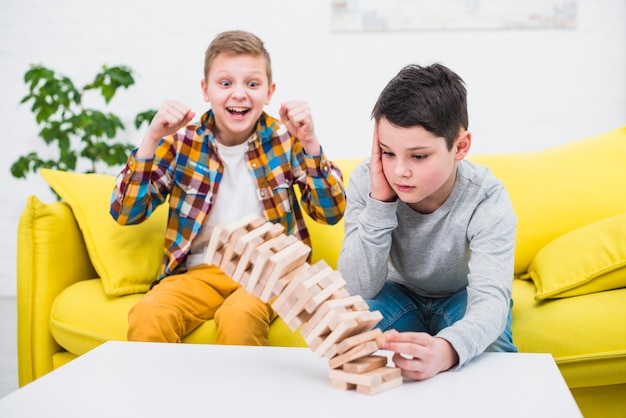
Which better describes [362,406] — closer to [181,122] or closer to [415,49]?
[181,122]

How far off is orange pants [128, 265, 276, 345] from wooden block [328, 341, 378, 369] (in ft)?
2.11

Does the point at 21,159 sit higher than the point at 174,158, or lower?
lower

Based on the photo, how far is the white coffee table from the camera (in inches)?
36.0

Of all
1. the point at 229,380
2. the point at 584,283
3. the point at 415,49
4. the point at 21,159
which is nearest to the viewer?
the point at 229,380

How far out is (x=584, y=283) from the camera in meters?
1.73

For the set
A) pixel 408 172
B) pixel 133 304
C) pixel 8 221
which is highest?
pixel 408 172

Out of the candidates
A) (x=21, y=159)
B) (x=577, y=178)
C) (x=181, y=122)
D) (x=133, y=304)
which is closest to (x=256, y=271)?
(x=181, y=122)

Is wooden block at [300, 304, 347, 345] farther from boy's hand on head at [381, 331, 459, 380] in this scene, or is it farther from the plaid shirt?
the plaid shirt

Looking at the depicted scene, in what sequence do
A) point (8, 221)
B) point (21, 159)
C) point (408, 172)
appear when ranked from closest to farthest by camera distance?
1. point (408, 172)
2. point (21, 159)
3. point (8, 221)

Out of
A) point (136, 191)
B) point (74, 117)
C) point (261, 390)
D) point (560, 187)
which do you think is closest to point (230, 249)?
point (261, 390)

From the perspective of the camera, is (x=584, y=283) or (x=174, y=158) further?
(x=174, y=158)

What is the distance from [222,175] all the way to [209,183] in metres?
0.05

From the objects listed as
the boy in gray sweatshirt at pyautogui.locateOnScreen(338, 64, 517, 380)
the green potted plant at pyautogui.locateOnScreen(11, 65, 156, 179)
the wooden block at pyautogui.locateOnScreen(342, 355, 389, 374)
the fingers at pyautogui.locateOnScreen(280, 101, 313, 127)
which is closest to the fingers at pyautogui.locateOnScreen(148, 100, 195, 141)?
the fingers at pyautogui.locateOnScreen(280, 101, 313, 127)

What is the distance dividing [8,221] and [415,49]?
97.4 inches
